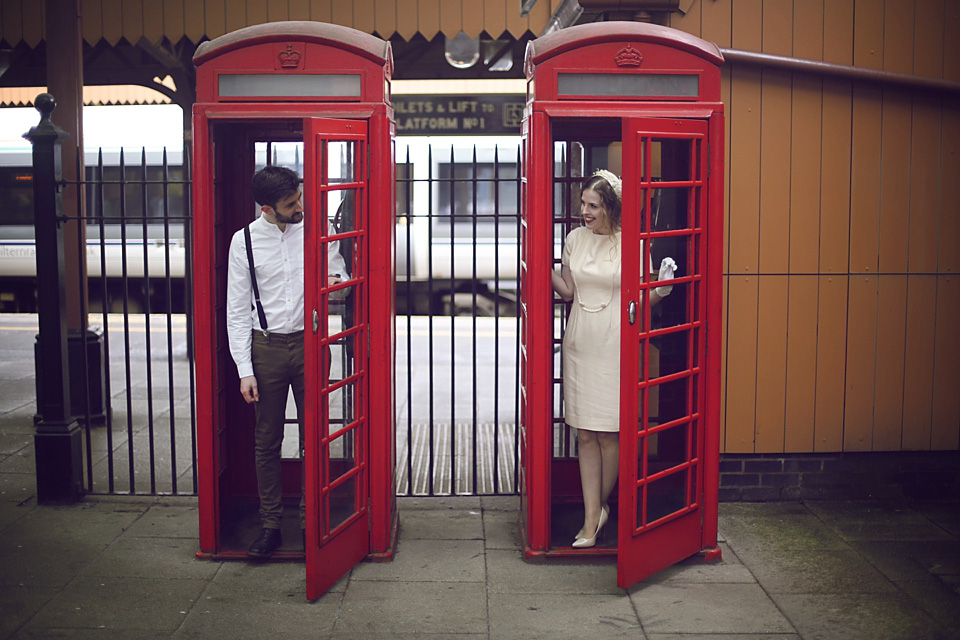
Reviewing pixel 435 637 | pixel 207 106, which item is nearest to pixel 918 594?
pixel 435 637

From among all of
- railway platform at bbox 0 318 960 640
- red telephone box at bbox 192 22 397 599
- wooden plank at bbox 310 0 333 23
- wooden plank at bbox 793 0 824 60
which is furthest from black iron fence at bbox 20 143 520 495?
wooden plank at bbox 793 0 824 60

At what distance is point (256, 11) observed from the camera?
697cm

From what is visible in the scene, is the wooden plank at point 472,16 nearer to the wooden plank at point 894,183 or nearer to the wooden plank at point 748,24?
the wooden plank at point 748,24

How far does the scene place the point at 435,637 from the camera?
3924 mm

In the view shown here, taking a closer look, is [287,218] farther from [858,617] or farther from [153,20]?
[153,20]

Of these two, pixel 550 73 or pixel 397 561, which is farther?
pixel 397 561

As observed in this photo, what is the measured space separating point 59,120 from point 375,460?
3.99 meters

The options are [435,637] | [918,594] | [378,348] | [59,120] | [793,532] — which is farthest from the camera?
[59,120]

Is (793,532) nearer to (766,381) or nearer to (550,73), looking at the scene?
(766,381)

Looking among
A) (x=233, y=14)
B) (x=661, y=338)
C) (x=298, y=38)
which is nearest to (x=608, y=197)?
(x=661, y=338)

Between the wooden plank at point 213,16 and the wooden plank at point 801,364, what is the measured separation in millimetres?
4298

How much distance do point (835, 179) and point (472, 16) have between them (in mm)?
2818

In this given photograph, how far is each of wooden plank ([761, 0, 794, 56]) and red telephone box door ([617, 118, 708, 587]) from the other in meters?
0.91

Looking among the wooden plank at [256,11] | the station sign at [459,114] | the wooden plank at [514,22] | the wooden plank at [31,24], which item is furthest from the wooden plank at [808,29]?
the wooden plank at [31,24]
